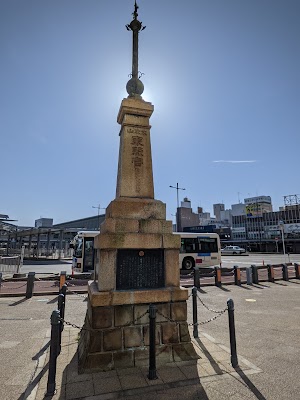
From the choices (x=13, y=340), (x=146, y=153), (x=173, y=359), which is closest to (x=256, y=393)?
(x=173, y=359)

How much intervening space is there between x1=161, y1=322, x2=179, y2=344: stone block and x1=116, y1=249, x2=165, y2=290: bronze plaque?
757mm

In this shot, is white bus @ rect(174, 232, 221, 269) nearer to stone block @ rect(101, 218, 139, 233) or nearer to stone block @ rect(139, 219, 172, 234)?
stone block @ rect(139, 219, 172, 234)

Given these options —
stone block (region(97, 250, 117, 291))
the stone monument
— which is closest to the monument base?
the stone monument

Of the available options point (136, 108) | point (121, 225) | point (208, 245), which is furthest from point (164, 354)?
point (208, 245)

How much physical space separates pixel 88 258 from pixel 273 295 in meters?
12.6

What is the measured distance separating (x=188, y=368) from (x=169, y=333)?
0.67m

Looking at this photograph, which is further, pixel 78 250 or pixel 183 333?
pixel 78 250

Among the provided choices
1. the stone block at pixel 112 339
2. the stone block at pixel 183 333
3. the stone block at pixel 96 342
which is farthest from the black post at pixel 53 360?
the stone block at pixel 183 333

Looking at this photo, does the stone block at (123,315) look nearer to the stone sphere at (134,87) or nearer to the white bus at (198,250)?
the stone sphere at (134,87)

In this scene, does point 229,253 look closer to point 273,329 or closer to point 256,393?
point 273,329

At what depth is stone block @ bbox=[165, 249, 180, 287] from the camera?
17.3 ft

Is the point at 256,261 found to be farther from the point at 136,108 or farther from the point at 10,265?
the point at 136,108

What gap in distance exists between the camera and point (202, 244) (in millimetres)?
22391

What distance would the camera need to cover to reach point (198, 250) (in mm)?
22328
